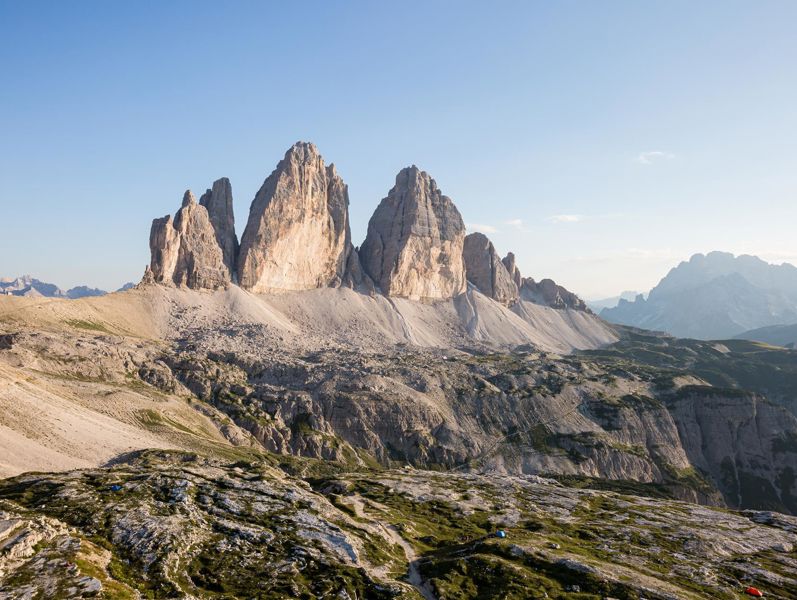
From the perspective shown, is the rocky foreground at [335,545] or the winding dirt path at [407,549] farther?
the winding dirt path at [407,549]

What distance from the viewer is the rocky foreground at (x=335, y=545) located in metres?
55.2

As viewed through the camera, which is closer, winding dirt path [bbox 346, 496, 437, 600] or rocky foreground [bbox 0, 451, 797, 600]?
rocky foreground [bbox 0, 451, 797, 600]

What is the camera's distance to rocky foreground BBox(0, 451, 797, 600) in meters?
55.2

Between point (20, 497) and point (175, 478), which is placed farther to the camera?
point (175, 478)

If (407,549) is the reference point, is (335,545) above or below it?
above

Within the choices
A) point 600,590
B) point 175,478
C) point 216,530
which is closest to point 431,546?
point 600,590

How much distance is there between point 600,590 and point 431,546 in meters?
28.5

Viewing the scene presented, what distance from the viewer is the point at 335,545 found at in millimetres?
72562

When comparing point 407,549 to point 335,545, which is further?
point 407,549

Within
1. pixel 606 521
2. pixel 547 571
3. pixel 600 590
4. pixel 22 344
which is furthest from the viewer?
pixel 22 344

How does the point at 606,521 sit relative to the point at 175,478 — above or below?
below

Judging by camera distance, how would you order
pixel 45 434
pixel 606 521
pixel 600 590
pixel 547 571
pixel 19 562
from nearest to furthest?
pixel 19 562 → pixel 600 590 → pixel 547 571 → pixel 606 521 → pixel 45 434

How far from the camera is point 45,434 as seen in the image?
129 meters

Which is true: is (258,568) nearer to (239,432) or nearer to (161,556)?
(161,556)
